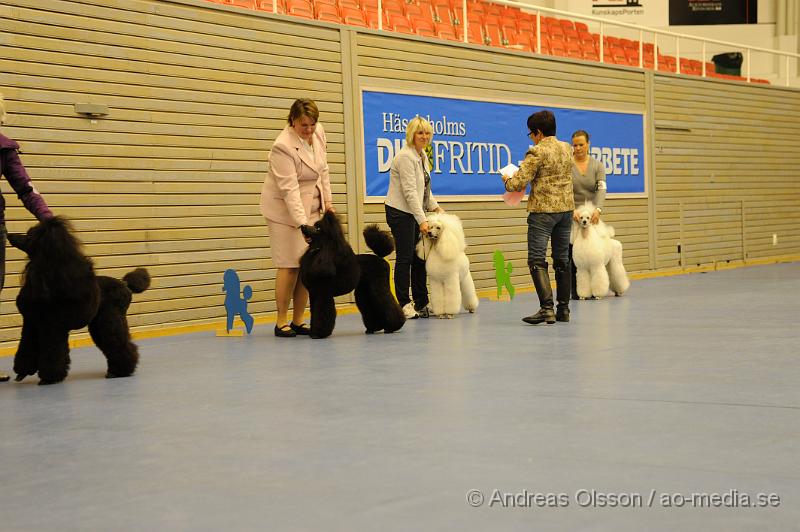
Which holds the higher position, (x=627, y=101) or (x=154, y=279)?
(x=627, y=101)

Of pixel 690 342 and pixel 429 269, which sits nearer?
pixel 690 342

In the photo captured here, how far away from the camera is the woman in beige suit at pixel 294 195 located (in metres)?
6.41

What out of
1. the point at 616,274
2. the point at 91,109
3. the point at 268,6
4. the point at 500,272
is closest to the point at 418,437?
the point at 91,109

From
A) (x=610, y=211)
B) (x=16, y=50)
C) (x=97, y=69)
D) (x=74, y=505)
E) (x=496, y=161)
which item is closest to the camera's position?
(x=74, y=505)

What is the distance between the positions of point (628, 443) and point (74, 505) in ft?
5.48

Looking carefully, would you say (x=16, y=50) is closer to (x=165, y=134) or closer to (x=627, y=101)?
(x=165, y=134)

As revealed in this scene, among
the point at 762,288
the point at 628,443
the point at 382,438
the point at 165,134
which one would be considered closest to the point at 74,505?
the point at 382,438

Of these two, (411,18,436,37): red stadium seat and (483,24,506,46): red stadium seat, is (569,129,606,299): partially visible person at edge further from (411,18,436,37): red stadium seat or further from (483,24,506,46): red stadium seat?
(483,24,506,46): red stadium seat

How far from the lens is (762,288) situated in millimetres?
9531

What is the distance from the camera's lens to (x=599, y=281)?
29.6ft

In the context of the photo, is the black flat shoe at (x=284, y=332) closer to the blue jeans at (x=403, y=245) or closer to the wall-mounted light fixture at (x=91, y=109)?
the blue jeans at (x=403, y=245)

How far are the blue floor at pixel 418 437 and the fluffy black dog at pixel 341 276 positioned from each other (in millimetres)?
408

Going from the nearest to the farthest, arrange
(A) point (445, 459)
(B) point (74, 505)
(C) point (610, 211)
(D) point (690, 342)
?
(B) point (74, 505)
(A) point (445, 459)
(D) point (690, 342)
(C) point (610, 211)

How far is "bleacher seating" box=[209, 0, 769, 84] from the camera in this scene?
972 centimetres
